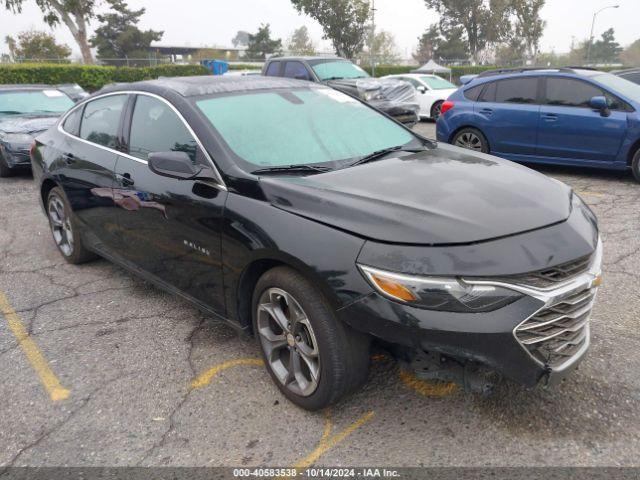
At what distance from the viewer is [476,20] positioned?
53.0 metres

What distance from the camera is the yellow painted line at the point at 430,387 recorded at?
2812 mm

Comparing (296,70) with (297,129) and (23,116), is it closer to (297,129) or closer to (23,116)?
(23,116)

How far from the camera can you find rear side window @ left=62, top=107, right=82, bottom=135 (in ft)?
15.1

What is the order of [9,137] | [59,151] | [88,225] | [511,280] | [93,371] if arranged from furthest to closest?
[9,137] < [59,151] < [88,225] < [93,371] < [511,280]

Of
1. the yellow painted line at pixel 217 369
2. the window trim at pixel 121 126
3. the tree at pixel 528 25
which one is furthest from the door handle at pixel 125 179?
the tree at pixel 528 25

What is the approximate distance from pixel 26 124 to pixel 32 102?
42.5 inches

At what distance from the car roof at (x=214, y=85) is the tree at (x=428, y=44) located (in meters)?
64.2

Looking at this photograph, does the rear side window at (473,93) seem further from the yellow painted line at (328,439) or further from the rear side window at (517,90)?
the yellow painted line at (328,439)

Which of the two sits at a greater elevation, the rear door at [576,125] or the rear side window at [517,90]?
the rear side window at [517,90]

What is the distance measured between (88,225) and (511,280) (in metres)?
3.45

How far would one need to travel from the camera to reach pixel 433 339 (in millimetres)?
2154

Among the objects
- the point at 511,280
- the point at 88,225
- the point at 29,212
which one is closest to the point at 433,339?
the point at 511,280

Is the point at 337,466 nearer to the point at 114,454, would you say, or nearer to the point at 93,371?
the point at 114,454

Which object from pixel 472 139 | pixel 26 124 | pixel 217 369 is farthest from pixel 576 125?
pixel 26 124
